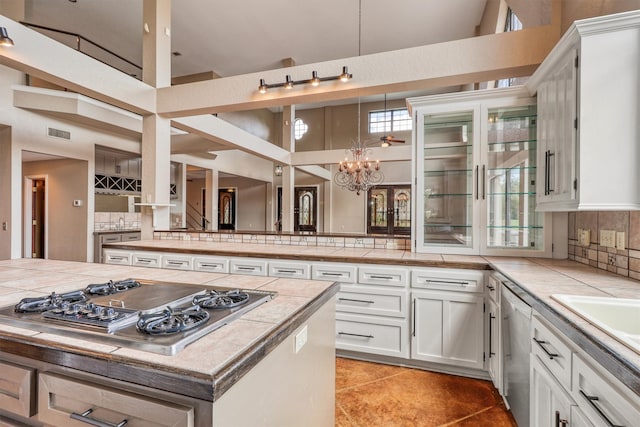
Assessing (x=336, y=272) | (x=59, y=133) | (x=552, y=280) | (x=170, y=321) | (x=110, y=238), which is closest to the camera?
(x=170, y=321)

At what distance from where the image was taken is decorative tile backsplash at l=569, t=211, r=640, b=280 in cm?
174

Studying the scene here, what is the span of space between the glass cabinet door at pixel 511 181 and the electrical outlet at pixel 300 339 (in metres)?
2.17

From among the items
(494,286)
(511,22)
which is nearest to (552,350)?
(494,286)

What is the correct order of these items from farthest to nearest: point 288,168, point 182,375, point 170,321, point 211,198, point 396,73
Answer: point 211,198, point 288,168, point 396,73, point 170,321, point 182,375

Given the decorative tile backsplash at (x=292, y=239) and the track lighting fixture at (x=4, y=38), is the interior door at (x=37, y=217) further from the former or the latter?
the track lighting fixture at (x=4, y=38)

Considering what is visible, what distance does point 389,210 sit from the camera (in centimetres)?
1102

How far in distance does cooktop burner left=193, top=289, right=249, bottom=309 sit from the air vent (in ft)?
19.5

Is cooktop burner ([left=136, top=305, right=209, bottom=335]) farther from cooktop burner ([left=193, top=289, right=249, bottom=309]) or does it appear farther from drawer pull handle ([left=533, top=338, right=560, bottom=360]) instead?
drawer pull handle ([left=533, top=338, right=560, bottom=360])

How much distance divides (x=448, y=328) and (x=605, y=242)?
1158 millimetres

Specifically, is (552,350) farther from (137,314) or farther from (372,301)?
(137,314)

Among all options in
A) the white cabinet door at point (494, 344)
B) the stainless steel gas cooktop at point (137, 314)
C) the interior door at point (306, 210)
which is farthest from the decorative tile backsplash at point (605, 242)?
the interior door at point (306, 210)

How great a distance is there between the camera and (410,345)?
100.0 inches

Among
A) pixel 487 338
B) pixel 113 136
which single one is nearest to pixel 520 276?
pixel 487 338

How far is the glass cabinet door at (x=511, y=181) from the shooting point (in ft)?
8.93
